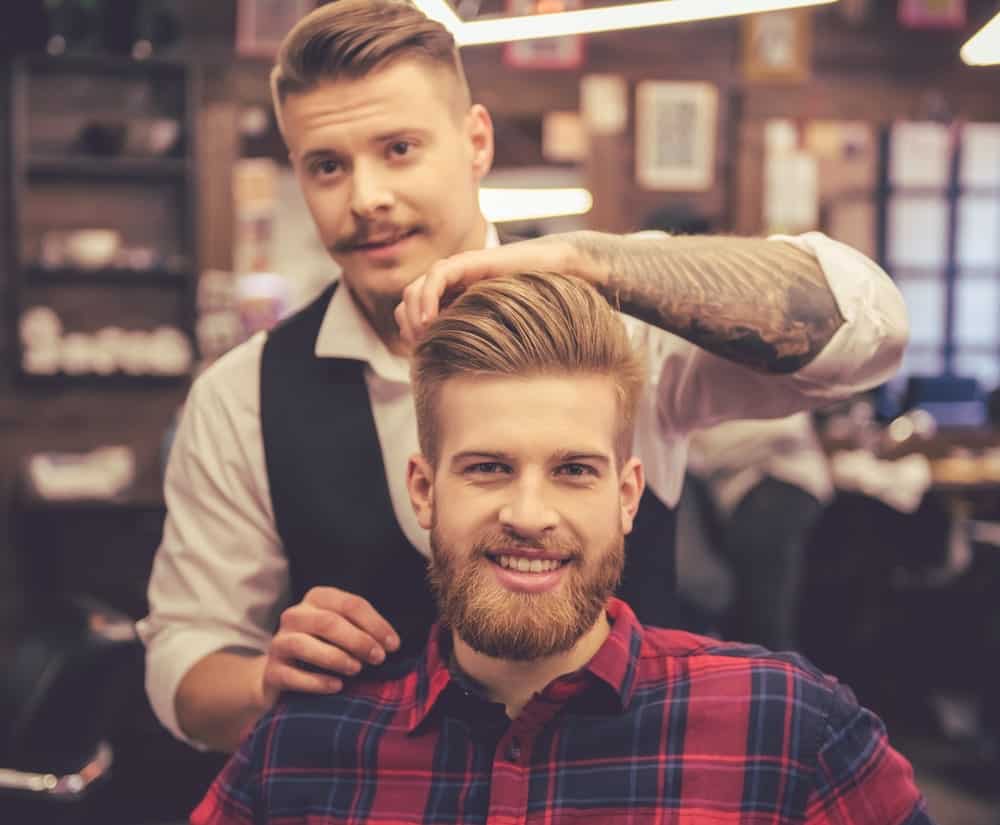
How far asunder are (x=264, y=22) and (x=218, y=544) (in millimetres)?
4282

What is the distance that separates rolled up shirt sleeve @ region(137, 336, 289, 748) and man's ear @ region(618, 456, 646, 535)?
50 cm

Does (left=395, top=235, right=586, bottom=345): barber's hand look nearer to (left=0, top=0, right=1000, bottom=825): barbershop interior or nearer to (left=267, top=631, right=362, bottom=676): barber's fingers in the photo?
(left=267, top=631, right=362, bottom=676): barber's fingers

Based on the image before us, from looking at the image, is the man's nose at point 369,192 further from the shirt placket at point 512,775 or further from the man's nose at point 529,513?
the shirt placket at point 512,775

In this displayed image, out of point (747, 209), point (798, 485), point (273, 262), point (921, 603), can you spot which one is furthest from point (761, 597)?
point (273, 262)

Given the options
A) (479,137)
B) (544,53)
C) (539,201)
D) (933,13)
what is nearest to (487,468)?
(479,137)

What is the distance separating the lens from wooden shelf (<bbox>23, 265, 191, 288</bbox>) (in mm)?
5105

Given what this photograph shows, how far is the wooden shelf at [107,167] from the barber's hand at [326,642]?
13.6 ft

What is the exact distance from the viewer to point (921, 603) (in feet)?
16.6

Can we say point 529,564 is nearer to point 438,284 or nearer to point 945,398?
point 438,284

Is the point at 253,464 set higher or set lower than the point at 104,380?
higher

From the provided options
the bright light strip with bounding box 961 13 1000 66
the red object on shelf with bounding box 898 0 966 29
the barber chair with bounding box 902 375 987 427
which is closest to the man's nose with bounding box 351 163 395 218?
the bright light strip with bounding box 961 13 1000 66

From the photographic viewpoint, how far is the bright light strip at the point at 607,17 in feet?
7.64

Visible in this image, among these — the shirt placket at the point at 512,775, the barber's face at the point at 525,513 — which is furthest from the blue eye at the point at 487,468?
the shirt placket at the point at 512,775

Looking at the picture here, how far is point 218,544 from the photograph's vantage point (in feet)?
5.29
